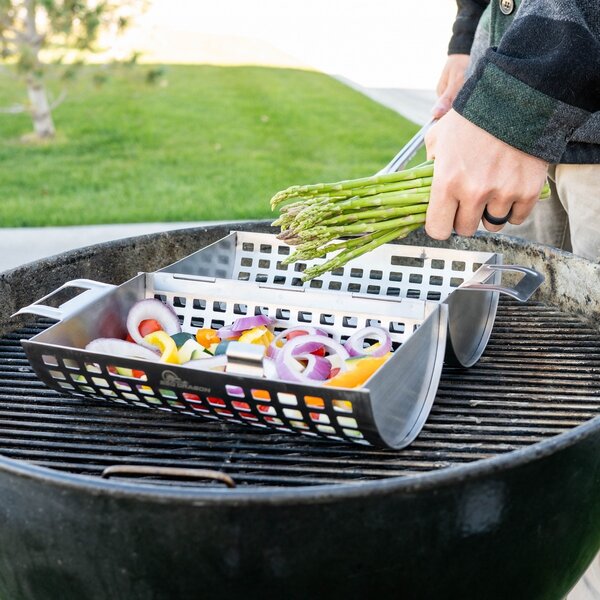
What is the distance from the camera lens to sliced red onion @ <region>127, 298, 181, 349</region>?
1.67m

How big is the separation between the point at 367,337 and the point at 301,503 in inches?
22.7

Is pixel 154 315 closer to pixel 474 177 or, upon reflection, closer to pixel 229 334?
pixel 229 334

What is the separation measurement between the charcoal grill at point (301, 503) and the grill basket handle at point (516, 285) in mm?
192

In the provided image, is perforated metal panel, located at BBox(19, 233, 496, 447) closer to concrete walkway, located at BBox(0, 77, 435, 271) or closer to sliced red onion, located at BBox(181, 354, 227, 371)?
sliced red onion, located at BBox(181, 354, 227, 371)

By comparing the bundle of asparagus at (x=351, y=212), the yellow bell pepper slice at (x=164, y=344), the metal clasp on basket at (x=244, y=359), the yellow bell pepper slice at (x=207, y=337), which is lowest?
the yellow bell pepper slice at (x=207, y=337)

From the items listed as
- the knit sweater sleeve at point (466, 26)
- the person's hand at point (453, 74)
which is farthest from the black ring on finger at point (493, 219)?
the knit sweater sleeve at point (466, 26)

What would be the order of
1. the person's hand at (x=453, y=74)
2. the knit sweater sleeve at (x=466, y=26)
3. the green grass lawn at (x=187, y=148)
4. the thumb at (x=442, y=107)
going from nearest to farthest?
the thumb at (x=442, y=107)
the person's hand at (x=453, y=74)
the knit sweater sleeve at (x=466, y=26)
the green grass lawn at (x=187, y=148)

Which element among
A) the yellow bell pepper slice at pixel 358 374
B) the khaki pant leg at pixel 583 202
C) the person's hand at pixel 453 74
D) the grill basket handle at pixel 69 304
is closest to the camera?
the yellow bell pepper slice at pixel 358 374

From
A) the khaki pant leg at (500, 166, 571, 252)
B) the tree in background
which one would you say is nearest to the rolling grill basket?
the khaki pant leg at (500, 166, 571, 252)

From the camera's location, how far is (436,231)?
168 centimetres

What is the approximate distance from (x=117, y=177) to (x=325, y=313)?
18.1 ft

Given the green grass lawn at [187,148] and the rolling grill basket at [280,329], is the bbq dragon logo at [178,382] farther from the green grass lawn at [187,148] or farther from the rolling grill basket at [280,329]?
the green grass lawn at [187,148]

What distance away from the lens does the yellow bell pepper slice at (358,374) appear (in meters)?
1.41

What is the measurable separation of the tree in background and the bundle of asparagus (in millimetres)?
5947
